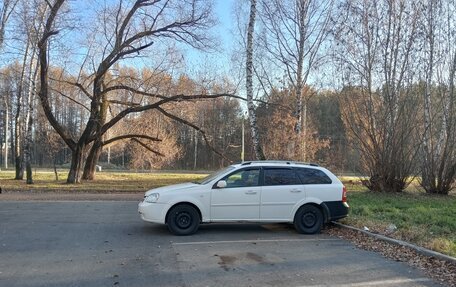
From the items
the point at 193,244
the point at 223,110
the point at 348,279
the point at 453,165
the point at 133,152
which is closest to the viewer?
the point at 348,279

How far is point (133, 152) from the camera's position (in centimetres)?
4450

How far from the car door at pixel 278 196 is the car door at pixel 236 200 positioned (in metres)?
0.16

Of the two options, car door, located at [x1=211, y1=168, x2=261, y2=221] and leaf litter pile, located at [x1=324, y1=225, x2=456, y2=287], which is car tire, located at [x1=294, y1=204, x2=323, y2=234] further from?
car door, located at [x1=211, y1=168, x2=261, y2=221]

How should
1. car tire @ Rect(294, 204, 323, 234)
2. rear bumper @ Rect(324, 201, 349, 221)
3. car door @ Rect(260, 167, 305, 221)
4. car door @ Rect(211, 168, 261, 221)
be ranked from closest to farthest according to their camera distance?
1. car door @ Rect(211, 168, 261, 221)
2. car door @ Rect(260, 167, 305, 221)
3. car tire @ Rect(294, 204, 323, 234)
4. rear bumper @ Rect(324, 201, 349, 221)

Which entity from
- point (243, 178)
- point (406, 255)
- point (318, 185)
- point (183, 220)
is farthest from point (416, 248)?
point (183, 220)

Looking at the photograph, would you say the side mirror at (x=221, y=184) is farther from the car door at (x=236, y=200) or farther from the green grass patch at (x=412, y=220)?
the green grass patch at (x=412, y=220)

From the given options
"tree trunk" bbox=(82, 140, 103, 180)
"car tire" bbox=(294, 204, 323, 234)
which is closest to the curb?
"car tire" bbox=(294, 204, 323, 234)

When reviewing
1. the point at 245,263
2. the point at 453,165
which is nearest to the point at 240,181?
the point at 245,263

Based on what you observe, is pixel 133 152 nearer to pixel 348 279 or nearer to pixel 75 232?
pixel 75 232

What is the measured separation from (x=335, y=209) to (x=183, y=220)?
3516 millimetres

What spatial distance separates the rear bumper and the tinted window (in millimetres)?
892

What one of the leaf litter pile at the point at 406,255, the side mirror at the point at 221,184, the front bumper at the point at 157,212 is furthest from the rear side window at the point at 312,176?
the front bumper at the point at 157,212

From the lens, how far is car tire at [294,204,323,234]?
10.3 metres

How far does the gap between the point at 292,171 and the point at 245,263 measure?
366 cm
